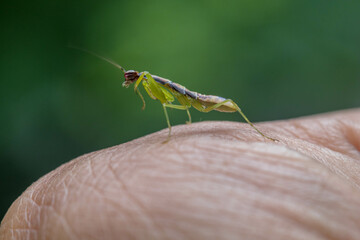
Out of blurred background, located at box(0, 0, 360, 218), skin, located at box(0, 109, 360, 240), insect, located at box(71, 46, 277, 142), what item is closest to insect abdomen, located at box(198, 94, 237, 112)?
insect, located at box(71, 46, 277, 142)

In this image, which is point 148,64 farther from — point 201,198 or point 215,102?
point 201,198

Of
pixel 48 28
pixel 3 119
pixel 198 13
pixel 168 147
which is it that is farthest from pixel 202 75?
pixel 168 147

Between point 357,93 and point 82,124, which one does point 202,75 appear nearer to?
point 82,124

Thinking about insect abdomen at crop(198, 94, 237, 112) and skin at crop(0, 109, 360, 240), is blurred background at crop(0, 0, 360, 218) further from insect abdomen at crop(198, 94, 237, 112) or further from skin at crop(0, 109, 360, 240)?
skin at crop(0, 109, 360, 240)

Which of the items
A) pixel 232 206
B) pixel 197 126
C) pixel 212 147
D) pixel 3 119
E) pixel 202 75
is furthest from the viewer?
pixel 202 75

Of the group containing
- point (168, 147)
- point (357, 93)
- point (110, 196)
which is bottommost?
point (357, 93)

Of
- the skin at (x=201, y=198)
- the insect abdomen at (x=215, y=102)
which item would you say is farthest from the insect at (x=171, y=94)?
the skin at (x=201, y=198)
